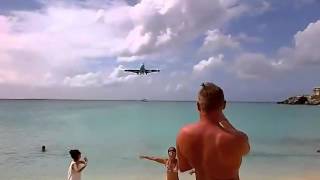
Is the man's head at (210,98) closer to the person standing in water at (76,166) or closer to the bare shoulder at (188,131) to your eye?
the bare shoulder at (188,131)

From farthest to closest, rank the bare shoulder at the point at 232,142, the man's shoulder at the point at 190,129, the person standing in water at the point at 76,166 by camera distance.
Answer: the person standing in water at the point at 76,166, the man's shoulder at the point at 190,129, the bare shoulder at the point at 232,142

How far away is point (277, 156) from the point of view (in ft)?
92.7

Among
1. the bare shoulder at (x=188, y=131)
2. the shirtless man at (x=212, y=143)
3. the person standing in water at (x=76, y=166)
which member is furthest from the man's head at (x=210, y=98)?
the person standing in water at (x=76, y=166)

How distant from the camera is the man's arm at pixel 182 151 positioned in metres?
3.08

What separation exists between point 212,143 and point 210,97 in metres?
0.26

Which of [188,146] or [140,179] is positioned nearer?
[188,146]

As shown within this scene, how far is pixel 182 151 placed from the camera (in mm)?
3105

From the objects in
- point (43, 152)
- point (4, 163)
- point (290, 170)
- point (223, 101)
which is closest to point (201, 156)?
point (223, 101)

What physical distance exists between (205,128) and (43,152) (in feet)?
93.6

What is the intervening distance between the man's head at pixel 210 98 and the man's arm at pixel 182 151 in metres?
0.18

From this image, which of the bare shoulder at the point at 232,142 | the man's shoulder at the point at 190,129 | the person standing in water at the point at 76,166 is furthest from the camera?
the person standing in water at the point at 76,166

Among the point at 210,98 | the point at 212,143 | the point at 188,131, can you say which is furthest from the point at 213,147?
the point at 210,98

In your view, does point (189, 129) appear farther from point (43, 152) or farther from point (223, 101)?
point (43, 152)

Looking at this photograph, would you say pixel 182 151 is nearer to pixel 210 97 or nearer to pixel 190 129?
pixel 190 129
